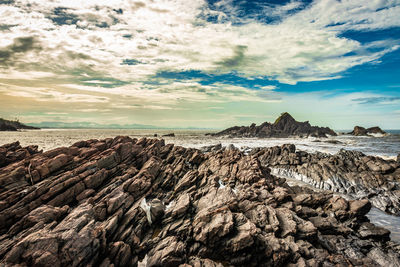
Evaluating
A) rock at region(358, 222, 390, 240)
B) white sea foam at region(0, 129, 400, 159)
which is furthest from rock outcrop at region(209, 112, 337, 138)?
rock at region(358, 222, 390, 240)

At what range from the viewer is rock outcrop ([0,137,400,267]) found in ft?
38.9

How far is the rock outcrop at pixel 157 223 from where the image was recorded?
11852 millimetres

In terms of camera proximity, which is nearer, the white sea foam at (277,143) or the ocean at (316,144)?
the ocean at (316,144)

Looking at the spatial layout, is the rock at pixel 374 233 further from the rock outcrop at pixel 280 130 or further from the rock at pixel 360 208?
the rock outcrop at pixel 280 130

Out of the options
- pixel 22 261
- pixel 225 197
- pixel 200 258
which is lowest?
pixel 200 258

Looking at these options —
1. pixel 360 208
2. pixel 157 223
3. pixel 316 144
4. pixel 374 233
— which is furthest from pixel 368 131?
Answer: pixel 157 223

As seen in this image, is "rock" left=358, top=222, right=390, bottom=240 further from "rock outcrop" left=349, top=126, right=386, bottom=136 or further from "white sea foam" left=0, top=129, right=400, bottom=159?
"rock outcrop" left=349, top=126, right=386, bottom=136

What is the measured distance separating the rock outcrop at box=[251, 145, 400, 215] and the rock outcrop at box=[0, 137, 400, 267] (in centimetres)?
880

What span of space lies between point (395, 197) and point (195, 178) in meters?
24.9

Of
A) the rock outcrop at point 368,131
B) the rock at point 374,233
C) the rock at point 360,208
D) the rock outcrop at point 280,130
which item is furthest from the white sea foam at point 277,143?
the rock outcrop at point 368,131

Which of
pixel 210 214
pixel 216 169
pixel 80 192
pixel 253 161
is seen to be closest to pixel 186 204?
pixel 210 214

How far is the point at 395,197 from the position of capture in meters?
23.7

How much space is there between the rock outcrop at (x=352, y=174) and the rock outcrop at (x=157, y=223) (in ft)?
28.9

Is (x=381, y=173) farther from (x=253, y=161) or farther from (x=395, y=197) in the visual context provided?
(x=253, y=161)
